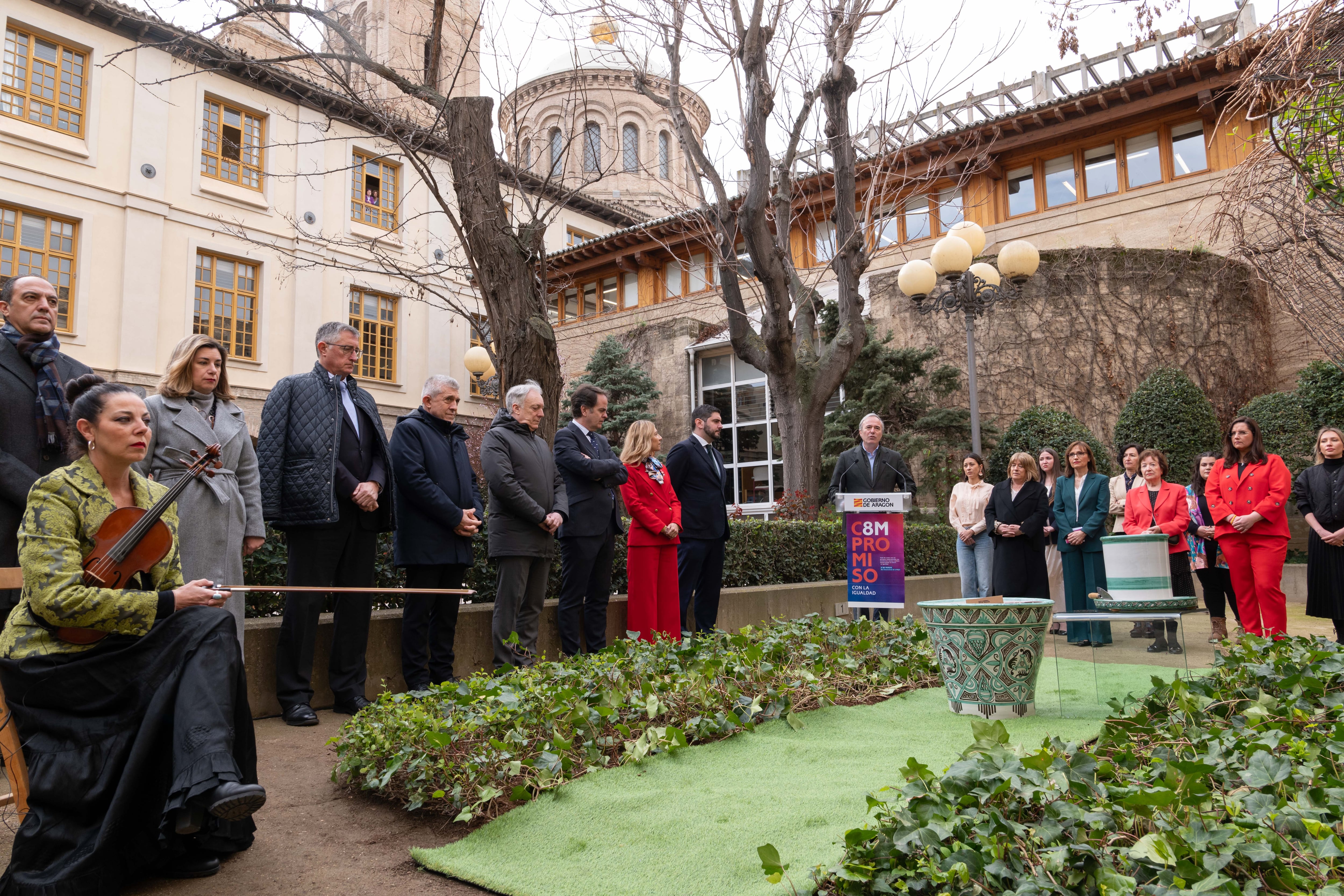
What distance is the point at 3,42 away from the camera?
60.0 ft

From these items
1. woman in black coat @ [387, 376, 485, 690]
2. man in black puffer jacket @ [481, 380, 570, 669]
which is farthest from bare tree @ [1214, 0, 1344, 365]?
woman in black coat @ [387, 376, 485, 690]

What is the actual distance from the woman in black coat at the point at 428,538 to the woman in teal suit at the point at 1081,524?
221 inches

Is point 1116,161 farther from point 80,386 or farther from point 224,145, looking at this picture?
point 224,145

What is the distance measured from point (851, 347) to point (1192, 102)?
1109cm

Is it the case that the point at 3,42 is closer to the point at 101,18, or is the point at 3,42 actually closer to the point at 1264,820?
the point at 101,18

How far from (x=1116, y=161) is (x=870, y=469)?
559 inches

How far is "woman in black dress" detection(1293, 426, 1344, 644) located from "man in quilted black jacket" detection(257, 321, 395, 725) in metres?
6.61

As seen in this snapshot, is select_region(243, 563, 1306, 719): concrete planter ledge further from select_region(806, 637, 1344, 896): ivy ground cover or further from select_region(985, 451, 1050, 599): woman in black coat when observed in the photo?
select_region(806, 637, 1344, 896): ivy ground cover

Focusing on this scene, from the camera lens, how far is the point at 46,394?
3.94 m

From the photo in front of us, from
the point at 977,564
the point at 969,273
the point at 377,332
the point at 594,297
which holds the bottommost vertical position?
the point at 977,564

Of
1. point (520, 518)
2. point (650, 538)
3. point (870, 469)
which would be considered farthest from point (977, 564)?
point (520, 518)

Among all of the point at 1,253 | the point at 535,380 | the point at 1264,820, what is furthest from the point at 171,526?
the point at 1,253

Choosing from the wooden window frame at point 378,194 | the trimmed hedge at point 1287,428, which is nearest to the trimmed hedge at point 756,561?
the trimmed hedge at point 1287,428

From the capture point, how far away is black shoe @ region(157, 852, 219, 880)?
282 centimetres
